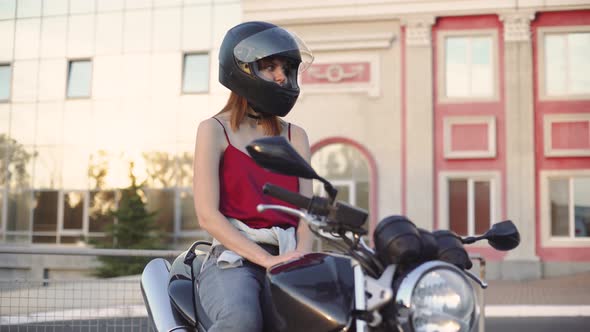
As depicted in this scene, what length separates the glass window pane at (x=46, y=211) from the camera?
28172mm

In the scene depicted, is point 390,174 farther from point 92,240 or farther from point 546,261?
point 92,240

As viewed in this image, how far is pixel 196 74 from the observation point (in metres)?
26.9

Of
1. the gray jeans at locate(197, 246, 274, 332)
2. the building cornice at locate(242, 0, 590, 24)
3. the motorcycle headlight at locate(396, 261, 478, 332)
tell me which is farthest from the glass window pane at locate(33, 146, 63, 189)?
the motorcycle headlight at locate(396, 261, 478, 332)

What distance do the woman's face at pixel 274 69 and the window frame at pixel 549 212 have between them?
2008 centimetres

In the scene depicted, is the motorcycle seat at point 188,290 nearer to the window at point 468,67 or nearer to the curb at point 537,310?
the curb at point 537,310

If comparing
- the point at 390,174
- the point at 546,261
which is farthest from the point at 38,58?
the point at 546,261

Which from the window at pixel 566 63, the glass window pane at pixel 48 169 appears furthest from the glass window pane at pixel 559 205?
the glass window pane at pixel 48 169

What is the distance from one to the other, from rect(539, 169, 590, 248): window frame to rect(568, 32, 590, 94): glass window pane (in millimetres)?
2367

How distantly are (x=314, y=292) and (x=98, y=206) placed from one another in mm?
26881

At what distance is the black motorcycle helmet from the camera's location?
8.48 feet

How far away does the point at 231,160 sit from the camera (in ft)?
9.09

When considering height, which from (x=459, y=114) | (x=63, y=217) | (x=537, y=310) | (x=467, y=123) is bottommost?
(x=537, y=310)

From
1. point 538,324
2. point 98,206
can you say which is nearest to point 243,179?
point 538,324

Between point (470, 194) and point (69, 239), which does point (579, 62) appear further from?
point (69, 239)
